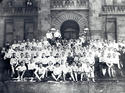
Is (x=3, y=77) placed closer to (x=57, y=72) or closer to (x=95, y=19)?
Answer: (x=57, y=72)

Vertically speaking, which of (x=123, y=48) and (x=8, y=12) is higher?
(x=8, y=12)

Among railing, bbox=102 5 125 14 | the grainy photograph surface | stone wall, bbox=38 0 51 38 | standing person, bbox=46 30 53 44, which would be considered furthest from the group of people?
railing, bbox=102 5 125 14

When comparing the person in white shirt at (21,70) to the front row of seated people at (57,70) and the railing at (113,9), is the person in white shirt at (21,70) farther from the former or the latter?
the railing at (113,9)

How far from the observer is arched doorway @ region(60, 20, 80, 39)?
90.4 ft

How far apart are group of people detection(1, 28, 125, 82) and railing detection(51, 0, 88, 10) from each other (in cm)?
424

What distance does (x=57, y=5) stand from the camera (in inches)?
1084

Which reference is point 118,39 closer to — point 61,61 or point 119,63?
point 119,63

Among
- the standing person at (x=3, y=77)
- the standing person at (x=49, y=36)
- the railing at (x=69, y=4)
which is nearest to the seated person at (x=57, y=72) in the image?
the standing person at (x=49, y=36)

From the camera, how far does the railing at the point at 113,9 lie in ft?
89.8

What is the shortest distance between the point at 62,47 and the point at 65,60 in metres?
1.52

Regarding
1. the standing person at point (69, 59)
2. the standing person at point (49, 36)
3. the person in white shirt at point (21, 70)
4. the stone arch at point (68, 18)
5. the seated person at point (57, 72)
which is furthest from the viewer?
the stone arch at point (68, 18)

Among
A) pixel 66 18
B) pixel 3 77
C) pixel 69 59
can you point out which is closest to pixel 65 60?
pixel 69 59

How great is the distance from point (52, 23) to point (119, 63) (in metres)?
7.23

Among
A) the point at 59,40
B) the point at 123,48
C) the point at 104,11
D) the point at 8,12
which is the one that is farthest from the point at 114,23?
the point at 8,12
